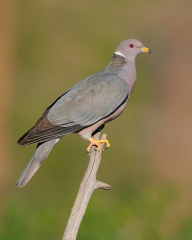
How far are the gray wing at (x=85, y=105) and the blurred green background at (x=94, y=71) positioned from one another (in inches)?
134

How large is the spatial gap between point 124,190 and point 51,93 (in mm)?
2104

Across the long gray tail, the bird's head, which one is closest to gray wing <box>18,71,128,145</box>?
the long gray tail

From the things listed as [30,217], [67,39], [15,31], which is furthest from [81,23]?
[30,217]

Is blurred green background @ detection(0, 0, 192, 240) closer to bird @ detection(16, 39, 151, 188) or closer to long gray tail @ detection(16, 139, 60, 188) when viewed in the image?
bird @ detection(16, 39, 151, 188)

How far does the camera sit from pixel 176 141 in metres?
11.0

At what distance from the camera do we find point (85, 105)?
5352 mm

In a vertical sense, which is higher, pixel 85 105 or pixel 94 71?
pixel 94 71

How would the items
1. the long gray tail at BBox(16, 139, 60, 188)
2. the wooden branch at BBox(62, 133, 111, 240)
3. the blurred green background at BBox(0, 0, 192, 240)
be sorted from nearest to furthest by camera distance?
the wooden branch at BBox(62, 133, 111, 240) < the long gray tail at BBox(16, 139, 60, 188) < the blurred green background at BBox(0, 0, 192, 240)

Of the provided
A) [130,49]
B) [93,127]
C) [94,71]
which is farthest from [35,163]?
[94,71]

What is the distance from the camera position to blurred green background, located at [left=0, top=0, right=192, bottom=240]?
33.5ft

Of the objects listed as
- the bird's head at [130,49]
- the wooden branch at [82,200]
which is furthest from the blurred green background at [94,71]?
the wooden branch at [82,200]

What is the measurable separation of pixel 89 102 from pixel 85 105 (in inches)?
1.4

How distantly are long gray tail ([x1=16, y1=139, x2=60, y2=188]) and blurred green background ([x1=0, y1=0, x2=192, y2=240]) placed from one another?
11.9 feet

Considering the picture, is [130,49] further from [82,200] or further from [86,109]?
[82,200]
